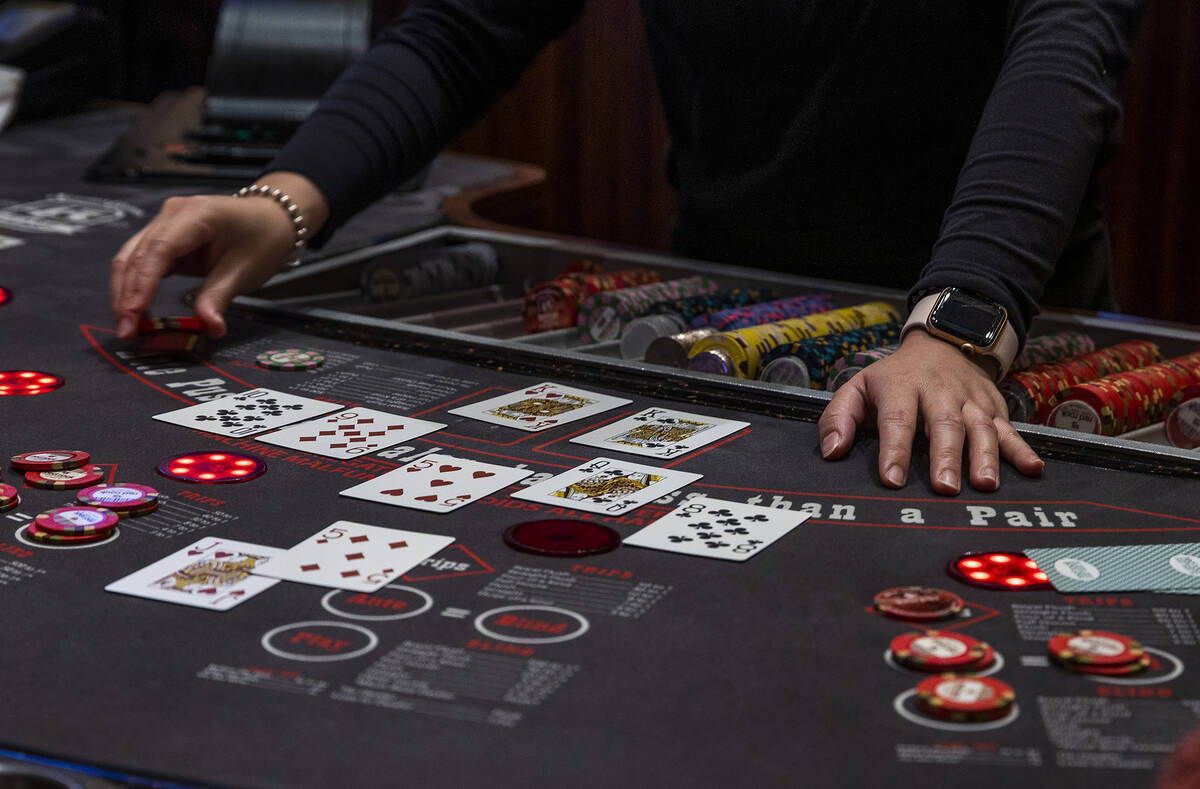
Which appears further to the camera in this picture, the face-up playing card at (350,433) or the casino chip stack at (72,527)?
the face-up playing card at (350,433)

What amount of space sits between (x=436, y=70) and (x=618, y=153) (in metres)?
2.58

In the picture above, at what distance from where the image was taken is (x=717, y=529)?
1281mm

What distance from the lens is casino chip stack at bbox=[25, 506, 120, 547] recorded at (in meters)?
1.23

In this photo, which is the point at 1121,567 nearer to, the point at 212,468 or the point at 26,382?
the point at 212,468

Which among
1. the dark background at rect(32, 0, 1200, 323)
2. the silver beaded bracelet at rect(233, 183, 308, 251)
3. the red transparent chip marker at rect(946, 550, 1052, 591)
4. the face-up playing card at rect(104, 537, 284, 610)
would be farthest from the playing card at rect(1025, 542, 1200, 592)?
the dark background at rect(32, 0, 1200, 323)

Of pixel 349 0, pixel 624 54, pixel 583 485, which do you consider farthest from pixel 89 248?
pixel 624 54

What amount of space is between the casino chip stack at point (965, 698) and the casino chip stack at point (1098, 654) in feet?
0.21

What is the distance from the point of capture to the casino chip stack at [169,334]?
6.22 ft

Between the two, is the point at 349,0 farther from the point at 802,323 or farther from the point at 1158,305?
the point at 1158,305

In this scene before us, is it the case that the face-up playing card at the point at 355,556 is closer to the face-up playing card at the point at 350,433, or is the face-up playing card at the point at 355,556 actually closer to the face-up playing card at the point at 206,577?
the face-up playing card at the point at 206,577

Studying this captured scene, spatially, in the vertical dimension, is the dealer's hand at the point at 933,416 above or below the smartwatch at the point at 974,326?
below

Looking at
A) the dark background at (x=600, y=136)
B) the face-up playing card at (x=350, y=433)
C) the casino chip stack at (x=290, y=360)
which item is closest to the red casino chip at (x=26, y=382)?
the casino chip stack at (x=290, y=360)

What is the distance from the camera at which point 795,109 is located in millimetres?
2143

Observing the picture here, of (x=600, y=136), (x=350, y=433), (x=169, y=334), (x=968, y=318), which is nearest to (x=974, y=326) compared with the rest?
(x=968, y=318)
